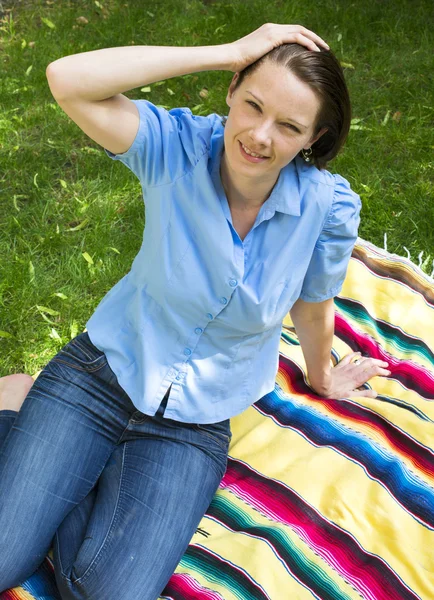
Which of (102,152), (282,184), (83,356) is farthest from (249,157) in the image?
(102,152)

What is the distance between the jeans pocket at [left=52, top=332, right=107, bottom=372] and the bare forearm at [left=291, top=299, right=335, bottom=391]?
0.81 meters

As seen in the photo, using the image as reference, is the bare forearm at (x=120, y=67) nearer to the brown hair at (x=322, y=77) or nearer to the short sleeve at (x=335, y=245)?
the brown hair at (x=322, y=77)

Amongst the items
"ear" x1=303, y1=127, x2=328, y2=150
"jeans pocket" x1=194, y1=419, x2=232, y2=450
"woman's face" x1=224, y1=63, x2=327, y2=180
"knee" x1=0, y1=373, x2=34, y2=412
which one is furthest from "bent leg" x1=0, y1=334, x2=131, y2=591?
"ear" x1=303, y1=127, x2=328, y2=150

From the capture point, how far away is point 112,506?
2.57m

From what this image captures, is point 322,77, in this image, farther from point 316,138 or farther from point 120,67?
point 120,67

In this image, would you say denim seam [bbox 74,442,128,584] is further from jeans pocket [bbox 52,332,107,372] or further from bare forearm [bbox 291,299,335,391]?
bare forearm [bbox 291,299,335,391]

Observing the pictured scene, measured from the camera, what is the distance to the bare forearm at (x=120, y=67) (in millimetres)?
2248

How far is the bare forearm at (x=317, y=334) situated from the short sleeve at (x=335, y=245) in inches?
4.1

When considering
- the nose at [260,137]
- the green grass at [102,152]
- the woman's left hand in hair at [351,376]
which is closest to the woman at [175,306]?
the nose at [260,137]

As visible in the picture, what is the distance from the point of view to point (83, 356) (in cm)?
286

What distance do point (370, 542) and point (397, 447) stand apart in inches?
18.7

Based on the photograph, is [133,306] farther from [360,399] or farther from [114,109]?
[360,399]

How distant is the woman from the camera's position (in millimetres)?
2314

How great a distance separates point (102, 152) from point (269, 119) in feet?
8.96
